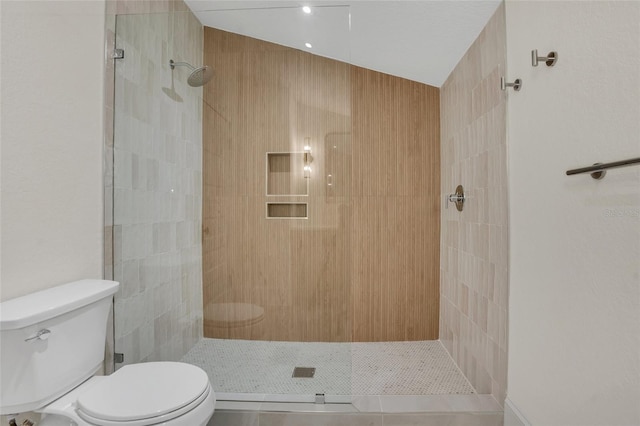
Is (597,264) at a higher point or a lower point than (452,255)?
higher

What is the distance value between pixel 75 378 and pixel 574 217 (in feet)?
6.41

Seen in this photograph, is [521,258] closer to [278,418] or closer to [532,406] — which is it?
[532,406]

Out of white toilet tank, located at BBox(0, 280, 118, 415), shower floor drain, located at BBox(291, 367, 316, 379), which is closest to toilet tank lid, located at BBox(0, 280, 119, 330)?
white toilet tank, located at BBox(0, 280, 118, 415)

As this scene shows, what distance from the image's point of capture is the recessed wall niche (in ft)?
5.45

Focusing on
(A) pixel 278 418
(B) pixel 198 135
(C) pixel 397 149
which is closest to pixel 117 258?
(B) pixel 198 135

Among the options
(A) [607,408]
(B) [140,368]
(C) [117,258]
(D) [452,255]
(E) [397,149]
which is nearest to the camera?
(A) [607,408]

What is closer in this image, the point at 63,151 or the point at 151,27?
the point at 63,151

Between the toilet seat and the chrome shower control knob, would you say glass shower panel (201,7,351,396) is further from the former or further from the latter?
the chrome shower control knob

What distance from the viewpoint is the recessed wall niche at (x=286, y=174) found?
5.45 ft

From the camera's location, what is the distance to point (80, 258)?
1.51 metres

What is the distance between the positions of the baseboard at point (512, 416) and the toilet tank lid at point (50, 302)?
189 cm

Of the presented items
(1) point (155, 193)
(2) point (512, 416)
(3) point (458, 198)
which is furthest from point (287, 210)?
(2) point (512, 416)

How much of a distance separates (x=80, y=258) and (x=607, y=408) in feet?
6.92

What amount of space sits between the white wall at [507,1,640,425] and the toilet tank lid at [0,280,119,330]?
5.95 ft
